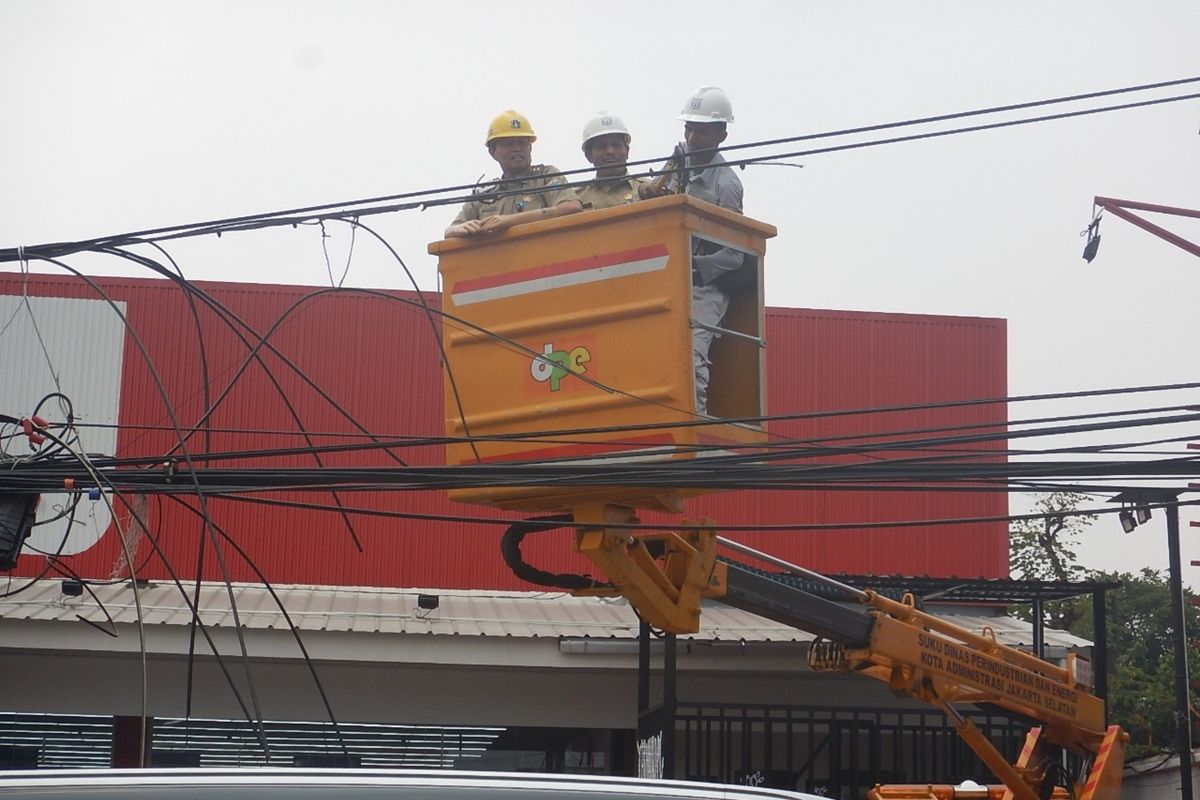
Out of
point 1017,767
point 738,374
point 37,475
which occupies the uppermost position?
point 738,374

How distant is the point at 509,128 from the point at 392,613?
5.54 meters

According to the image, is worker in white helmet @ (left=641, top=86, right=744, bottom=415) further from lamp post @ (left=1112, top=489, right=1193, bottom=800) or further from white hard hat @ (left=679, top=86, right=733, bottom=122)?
lamp post @ (left=1112, top=489, right=1193, bottom=800)

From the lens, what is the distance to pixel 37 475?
7.90 metres

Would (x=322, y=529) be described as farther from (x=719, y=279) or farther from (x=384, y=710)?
(x=719, y=279)

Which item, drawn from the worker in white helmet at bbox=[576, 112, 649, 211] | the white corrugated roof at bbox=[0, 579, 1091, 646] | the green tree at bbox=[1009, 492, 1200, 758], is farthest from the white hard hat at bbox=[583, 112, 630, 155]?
the green tree at bbox=[1009, 492, 1200, 758]

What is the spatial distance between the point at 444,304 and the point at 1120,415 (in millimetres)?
3723

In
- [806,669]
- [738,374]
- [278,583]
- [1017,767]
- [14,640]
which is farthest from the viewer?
[278,583]

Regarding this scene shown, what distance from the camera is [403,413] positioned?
17859mm

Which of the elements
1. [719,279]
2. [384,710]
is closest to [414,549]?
[384,710]

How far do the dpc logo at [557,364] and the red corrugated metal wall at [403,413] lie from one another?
29.3 ft

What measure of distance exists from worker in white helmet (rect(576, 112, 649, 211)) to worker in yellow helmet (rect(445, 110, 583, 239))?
130 millimetres

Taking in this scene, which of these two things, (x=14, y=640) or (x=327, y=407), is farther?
(x=327, y=407)

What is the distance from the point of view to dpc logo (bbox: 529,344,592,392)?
7.87m

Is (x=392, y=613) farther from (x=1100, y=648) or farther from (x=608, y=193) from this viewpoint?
(x=1100, y=648)
